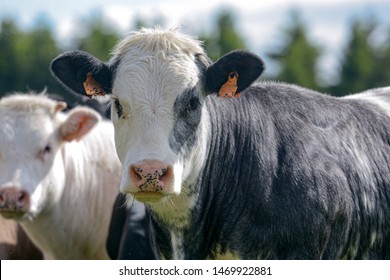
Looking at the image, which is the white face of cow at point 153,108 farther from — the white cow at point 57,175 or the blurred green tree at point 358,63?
the blurred green tree at point 358,63

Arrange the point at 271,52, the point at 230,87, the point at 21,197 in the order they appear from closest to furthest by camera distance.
A: the point at 230,87 → the point at 21,197 → the point at 271,52

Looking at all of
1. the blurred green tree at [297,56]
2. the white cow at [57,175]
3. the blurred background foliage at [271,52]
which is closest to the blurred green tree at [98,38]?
the blurred background foliage at [271,52]

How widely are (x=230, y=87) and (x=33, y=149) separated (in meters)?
3.11

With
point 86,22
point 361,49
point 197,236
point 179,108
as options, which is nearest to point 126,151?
point 179,108

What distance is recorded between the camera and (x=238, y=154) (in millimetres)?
7418

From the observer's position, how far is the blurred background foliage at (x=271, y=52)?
4831 centimetres

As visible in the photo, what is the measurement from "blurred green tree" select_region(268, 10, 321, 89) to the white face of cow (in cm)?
4160

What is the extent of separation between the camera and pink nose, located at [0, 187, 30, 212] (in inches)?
356

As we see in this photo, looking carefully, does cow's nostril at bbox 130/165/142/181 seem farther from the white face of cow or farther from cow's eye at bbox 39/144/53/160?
cow's eye at bbox 39/144/53/160

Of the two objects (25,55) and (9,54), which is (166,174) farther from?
(9,54)

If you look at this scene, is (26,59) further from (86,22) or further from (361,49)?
(361,49)

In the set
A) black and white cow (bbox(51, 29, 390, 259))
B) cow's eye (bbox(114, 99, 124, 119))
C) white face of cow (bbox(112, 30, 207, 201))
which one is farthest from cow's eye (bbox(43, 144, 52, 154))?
cow's eye (bbox(114, 99, 124, 119))

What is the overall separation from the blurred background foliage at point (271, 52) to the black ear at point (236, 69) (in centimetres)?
3858

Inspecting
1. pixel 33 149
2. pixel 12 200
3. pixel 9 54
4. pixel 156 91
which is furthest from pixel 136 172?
pixel 9 54
